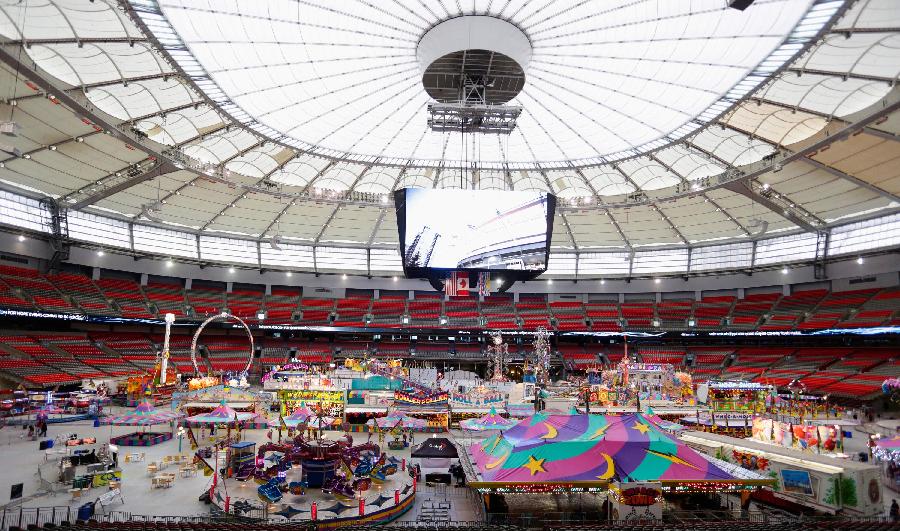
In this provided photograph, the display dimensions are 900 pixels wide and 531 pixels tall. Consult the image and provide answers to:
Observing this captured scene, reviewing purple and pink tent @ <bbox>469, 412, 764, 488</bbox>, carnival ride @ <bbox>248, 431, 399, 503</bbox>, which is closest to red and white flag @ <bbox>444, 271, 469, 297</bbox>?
carnival ride @ <bbox>248, 431, 399, 503</bbox>

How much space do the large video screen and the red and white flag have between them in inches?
46.5

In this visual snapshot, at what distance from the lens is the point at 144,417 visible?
3108 centimetres

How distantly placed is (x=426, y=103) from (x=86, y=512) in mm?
26496

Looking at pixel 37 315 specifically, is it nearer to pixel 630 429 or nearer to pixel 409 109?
pixel 409 109

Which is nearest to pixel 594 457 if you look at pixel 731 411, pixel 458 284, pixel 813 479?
pixel 813 479

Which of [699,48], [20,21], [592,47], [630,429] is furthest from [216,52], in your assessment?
[630,429]

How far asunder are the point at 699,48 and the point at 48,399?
5064 centimetres

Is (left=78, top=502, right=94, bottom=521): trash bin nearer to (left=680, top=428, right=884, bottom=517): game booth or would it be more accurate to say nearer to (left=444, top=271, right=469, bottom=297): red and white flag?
(left=444, top=271, right=469, bottom=297): red and white flag

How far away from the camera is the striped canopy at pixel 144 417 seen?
99.3ft

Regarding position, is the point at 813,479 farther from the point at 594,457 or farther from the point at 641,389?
the point at 641,389

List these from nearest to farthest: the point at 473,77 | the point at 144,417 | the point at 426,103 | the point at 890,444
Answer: the point at 890,444 → the point at 473,77 → the point at 144,417 → the point at 426,103

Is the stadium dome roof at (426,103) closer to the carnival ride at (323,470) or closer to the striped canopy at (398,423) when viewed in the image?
the striped canopy at (398,423)

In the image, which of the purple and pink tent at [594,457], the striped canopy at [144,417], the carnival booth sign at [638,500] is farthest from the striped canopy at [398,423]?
the carnival booth sign at [638,500]

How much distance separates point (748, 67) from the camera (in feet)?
90.3
